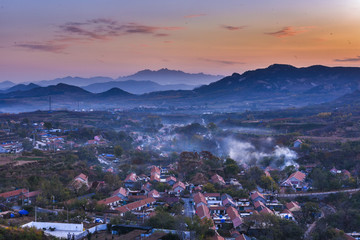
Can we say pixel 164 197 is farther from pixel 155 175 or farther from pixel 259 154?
pixel 259 154

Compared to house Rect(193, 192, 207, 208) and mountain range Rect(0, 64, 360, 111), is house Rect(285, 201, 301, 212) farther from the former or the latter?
mountain range Rect(0, 64, 360, 111)

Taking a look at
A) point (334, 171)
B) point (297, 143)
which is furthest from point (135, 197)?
point (297, 143)

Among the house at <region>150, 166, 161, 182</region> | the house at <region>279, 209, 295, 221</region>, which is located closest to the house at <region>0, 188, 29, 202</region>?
the house at <region>150, 166, 161, 182</region>

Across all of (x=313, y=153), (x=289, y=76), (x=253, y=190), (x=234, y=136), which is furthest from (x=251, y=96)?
(x=253, y=190)

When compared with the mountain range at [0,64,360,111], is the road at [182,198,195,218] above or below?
below

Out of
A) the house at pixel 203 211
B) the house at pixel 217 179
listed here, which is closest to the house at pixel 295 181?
the house at pixel 217 179

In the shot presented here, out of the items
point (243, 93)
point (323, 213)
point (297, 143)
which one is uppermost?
point (243, 93)

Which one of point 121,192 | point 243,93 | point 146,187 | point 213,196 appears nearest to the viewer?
point 213,196

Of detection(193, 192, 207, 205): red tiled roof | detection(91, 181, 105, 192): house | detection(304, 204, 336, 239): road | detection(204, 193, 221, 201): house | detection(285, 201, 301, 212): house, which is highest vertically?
detection(91, 181, 105, 192): house
